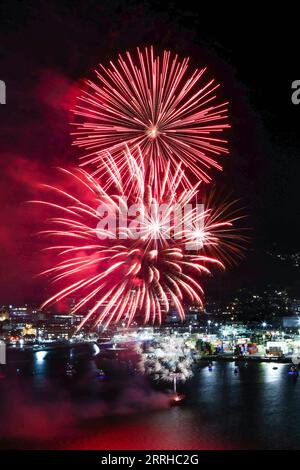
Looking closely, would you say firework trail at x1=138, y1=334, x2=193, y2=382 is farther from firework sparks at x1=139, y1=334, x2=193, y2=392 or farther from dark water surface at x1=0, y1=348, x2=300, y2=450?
dark water surface at x1=0, y1=348, x2=300, y2=450

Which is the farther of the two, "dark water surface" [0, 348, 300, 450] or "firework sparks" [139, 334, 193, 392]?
"firework sparks" [139, 334, 193, 392]

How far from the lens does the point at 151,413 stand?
3134cm

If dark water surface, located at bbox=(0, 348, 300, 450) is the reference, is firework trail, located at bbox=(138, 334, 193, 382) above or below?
above

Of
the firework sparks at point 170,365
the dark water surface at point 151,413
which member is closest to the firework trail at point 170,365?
the firework sparks at point 170,365

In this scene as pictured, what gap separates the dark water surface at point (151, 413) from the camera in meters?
25.0

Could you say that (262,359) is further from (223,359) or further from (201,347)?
(201,347)

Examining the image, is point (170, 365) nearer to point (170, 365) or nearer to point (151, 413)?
point (170, 365)

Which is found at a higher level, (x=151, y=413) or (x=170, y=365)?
(x=170, y=365)

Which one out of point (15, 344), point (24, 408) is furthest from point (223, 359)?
point (15, 344)

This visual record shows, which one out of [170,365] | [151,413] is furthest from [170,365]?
[151,413]

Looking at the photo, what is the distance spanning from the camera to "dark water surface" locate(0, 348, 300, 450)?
24953 millimetres

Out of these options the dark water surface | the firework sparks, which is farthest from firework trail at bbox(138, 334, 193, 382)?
the dark water surface

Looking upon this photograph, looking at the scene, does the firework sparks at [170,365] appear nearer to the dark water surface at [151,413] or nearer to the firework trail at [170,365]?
the firework trail at [170,365]

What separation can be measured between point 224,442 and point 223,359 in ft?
148
